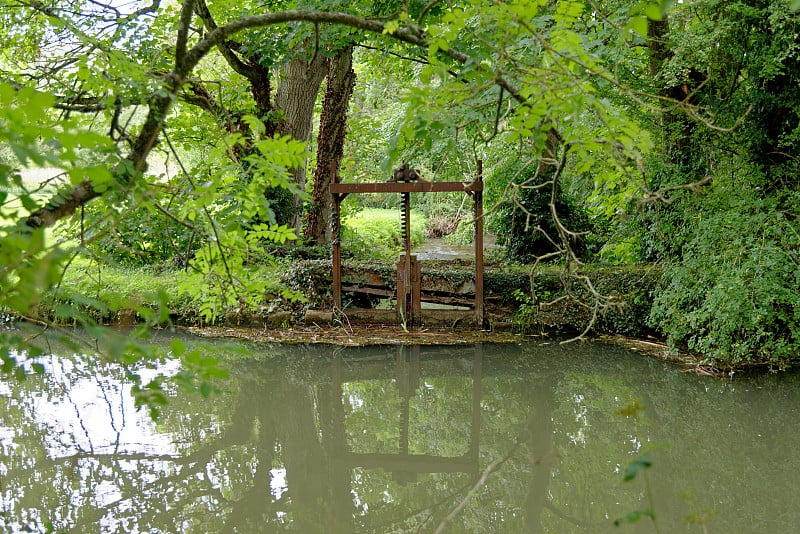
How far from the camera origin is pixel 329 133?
11555mm

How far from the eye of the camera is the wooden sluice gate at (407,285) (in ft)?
28.8

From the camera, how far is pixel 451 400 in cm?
666

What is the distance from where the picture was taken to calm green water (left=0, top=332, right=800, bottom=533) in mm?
4145

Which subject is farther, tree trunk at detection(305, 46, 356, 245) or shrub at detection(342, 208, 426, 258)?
shrub at detection(342, 208, 426, 258)

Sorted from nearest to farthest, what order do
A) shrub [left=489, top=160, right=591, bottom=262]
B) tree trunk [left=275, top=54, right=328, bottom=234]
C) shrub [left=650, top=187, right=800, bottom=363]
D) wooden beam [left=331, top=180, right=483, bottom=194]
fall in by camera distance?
shrub [left=650, top=187, right=800, bottom=363] → wooden beam [left=331, top=180, right=483, bottom=194] → shrub [left=489, top=160, right=591, bottom=262] → tree trunk [left=275, top=54, right=328, bottom=234]

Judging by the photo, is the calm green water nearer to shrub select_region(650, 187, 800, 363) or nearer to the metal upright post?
shrub select_region(650, 187, 800, 363)

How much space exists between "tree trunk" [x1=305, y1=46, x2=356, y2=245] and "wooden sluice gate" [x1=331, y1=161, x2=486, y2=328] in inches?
91.6

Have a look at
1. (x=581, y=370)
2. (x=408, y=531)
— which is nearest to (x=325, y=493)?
(x=408, y=531)

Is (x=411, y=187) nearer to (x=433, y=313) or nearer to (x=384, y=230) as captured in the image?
(x=433, y=313)

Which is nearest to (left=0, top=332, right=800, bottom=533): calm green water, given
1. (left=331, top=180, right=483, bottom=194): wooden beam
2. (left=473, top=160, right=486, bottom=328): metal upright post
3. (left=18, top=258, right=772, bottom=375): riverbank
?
(left=18, top=258, right=772, bottom=375): riverbank

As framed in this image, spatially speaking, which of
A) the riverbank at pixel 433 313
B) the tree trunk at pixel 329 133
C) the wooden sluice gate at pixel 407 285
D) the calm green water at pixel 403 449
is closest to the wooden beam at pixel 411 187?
the wooden sluice gate at pixel 407 285

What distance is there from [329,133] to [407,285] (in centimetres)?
374

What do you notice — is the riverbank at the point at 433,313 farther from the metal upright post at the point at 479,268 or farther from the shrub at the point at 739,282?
the shrub at the point at 739,282

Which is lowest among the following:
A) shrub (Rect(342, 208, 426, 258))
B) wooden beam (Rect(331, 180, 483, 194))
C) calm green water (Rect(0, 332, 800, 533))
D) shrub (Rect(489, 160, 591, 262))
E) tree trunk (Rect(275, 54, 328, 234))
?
calm green water (Rect(0, 332, 800, 533))
